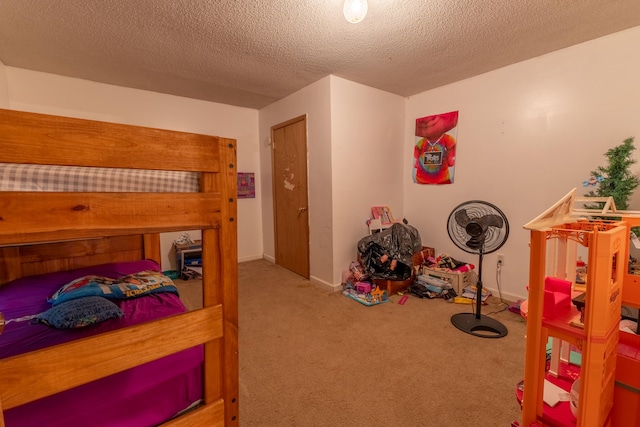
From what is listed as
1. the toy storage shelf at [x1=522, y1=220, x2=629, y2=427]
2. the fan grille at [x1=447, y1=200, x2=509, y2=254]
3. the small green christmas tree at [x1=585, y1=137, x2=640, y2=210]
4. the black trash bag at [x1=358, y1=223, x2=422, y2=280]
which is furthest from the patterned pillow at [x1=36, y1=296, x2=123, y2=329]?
the small green christmas tree at [x1=585, y1=137, x2=640, y2=210]

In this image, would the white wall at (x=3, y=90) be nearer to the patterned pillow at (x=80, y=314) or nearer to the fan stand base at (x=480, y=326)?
the patterned pillow at (x=80, y=314)

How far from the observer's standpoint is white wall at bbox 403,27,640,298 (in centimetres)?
225

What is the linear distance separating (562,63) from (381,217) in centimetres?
215

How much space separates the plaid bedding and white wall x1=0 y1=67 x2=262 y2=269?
313 cm

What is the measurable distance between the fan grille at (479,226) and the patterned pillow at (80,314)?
8.36 feet

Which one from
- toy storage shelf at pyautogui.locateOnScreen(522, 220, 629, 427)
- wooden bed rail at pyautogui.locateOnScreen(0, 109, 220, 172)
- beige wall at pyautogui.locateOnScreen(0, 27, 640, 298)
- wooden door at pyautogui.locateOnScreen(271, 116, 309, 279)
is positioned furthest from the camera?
wooden door at pyautogui.locateOnScreen(271, 116, 309, 279)

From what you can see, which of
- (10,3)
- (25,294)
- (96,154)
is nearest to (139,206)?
(96,154)

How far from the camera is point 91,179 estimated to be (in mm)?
756

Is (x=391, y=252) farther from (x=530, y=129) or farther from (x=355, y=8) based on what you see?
(x=355, y=8)

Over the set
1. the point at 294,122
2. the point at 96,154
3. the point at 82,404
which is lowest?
the point at 82,404

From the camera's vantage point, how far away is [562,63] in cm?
247

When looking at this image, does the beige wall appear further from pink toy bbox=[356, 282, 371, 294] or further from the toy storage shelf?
the toy storage shelf

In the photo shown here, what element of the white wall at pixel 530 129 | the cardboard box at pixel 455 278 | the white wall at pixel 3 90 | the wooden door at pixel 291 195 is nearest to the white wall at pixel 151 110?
the white wall at pixel 3 90

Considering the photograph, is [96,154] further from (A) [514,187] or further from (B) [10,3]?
(A) [514,187]
